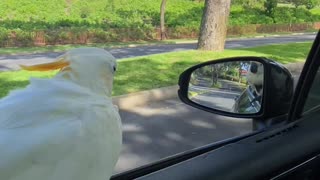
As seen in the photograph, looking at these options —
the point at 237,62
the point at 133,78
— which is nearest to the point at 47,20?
the point at 133,78

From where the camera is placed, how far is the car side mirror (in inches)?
60.5

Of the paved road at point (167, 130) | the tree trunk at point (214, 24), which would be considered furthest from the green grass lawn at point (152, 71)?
the paved road at point (167, 130)

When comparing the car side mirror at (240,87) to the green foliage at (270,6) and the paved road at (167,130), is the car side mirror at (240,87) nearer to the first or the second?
the paved road at (167,130)

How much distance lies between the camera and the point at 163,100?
699cm

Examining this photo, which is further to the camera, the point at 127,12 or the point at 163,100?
the point at 127,12

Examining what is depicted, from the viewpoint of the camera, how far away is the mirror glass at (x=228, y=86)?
65.0 inches

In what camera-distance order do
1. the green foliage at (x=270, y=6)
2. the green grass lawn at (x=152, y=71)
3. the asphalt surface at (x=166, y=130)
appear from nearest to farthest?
the asphalt surface at (x=166, y=130) < the green grass lawn at (x=152, y=71) < the green foliage at (x=270, y=6)

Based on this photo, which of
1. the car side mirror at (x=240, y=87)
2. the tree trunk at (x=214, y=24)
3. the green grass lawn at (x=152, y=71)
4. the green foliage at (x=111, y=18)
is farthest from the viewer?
the green foliage at (x=111, y=18)

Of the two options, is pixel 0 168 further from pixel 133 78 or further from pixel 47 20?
pixel 47 20

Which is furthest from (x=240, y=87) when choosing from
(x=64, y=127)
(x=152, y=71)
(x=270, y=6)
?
(x=270, y=6)

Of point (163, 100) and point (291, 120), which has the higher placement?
point (291, 120)

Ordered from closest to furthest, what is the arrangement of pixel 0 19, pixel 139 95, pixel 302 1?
pixel 139 95 → pixel 0 19 → pixel 302 1

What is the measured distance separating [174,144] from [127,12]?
82.1ft

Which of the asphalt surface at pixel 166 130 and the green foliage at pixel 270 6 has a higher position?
the green foliage at pixel 270 6
